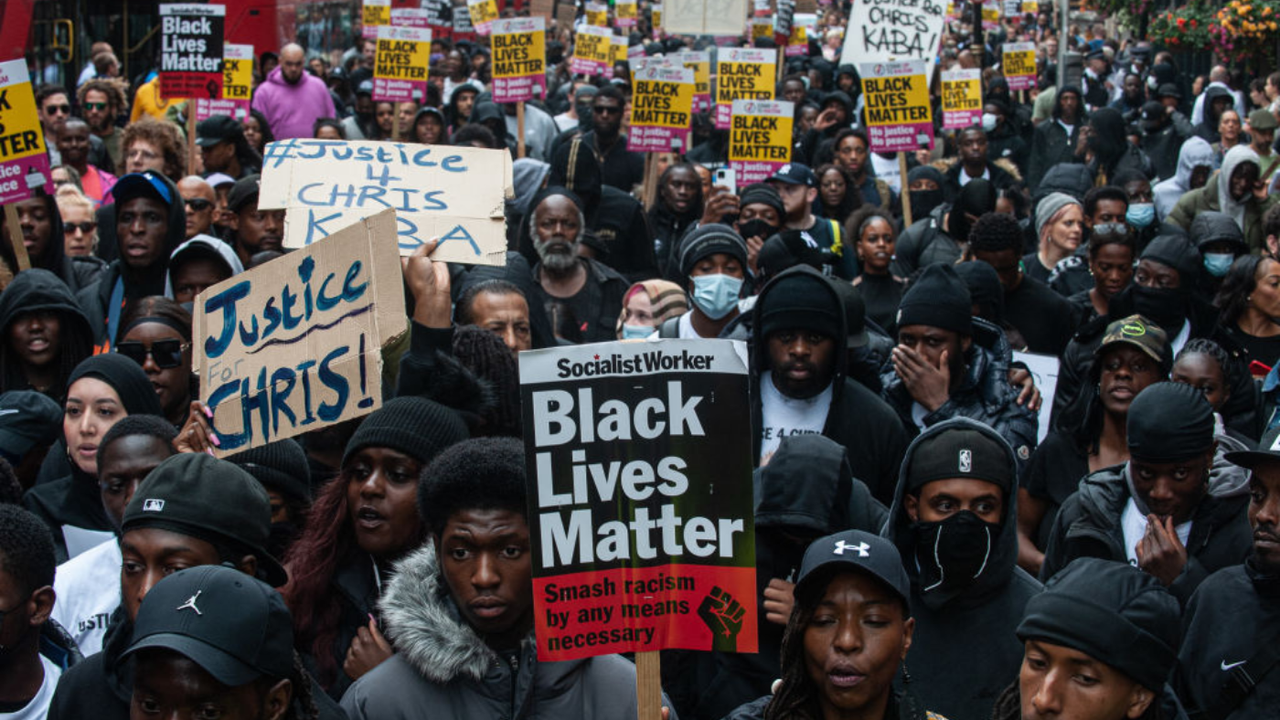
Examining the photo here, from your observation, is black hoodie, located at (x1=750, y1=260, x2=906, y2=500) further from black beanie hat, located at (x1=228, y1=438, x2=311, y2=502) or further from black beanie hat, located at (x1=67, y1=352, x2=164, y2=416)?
black beanie hat, located at (x1=67, y1=352, x2=164, y2=416)

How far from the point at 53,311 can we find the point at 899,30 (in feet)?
26.4

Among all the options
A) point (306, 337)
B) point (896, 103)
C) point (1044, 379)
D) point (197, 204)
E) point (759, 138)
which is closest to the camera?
point (306, 337)

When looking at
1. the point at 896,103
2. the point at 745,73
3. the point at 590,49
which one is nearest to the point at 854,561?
the point at 896,103

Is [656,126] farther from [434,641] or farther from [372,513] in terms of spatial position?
[434,641]

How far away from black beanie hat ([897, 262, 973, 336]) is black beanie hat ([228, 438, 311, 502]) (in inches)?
96.9


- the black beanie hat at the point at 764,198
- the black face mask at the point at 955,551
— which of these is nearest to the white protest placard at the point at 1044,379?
the black face mask at the point at 955,551

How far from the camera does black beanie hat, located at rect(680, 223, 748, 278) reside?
23.2ft

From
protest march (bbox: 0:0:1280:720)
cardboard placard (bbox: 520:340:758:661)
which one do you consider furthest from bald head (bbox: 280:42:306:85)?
cardboard placard (bbox: 520:340:758:661)

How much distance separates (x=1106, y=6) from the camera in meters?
28.0

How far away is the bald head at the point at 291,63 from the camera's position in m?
14.8

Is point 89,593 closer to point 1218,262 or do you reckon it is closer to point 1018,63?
point 1218,262

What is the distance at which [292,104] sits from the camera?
15.0 metres

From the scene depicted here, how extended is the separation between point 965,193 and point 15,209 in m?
5.58

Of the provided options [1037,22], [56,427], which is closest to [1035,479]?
[56,427]
